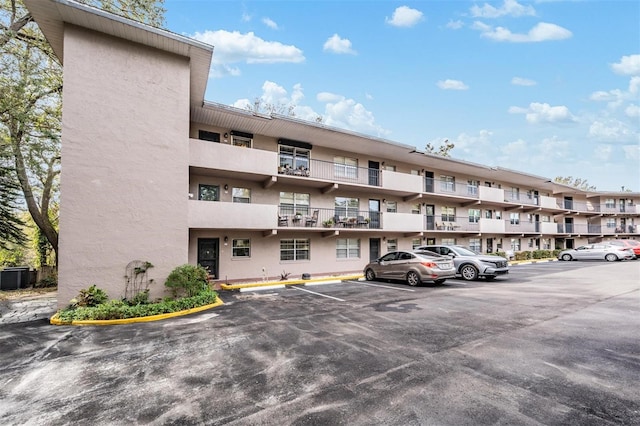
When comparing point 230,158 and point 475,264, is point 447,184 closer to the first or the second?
point 475,264

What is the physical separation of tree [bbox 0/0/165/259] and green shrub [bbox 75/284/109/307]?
863 centimetres

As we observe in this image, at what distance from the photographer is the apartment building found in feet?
28.9

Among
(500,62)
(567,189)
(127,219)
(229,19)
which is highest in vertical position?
(500,62)

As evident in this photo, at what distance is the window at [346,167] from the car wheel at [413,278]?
7.27 metres

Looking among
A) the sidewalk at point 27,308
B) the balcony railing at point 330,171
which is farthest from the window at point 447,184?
the sidewalk at point 27,308

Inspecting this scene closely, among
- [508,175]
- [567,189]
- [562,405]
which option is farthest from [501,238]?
[562,405]

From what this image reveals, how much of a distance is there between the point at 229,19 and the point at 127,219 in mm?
10896

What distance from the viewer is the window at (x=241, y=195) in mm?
14477

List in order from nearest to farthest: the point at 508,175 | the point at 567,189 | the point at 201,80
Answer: the point at 201,80
the point at 508,175
the point at 567,189

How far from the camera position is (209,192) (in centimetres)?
1389

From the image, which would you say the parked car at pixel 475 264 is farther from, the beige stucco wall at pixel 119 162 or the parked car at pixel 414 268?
the beige stucco wall at pixel 119 162

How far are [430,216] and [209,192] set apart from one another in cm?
1529

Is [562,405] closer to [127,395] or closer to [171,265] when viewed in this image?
[127,395]

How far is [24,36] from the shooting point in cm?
1310
